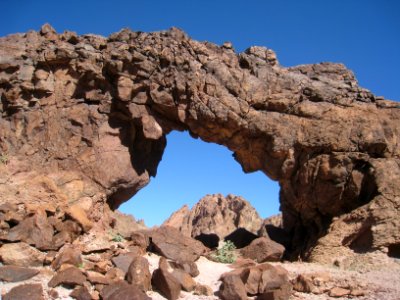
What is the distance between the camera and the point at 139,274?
1013 centimetres

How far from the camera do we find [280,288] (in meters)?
10.3

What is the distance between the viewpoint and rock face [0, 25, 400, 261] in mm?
14570

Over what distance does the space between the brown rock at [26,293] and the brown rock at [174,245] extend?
4.83 meters

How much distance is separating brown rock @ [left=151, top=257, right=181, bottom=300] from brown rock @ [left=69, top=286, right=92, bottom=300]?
1.98 metres

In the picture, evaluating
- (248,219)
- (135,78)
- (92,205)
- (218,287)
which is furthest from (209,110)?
(248,219)

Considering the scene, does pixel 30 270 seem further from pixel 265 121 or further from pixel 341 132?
pixel 341 132

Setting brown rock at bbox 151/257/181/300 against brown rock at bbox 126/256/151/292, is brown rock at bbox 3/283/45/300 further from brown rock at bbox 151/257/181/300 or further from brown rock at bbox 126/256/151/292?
brown rock at bbox 151/257/181/300

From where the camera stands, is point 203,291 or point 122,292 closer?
point 122,292

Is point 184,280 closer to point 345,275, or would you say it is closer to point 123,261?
point 123,261

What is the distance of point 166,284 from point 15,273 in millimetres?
3923

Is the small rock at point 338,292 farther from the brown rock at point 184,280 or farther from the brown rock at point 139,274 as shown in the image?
the brown rock at point 139,274

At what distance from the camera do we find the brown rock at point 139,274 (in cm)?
1001

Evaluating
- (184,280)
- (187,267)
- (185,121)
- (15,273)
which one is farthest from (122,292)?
(185,121)

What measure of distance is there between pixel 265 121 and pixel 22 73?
10.2m
